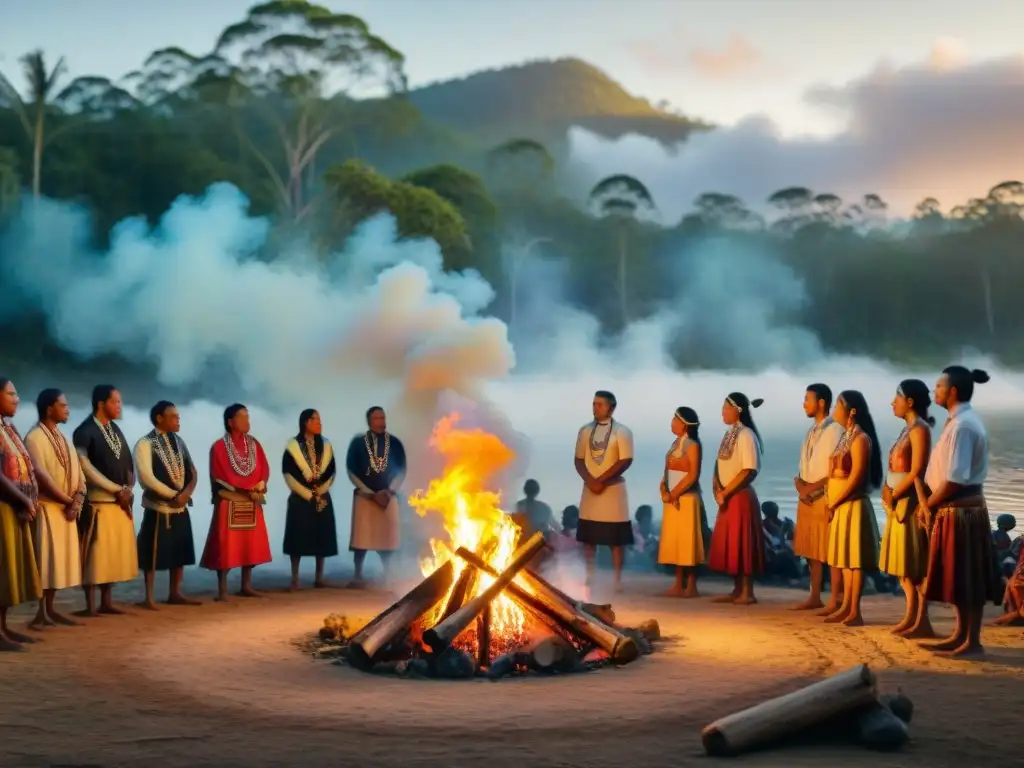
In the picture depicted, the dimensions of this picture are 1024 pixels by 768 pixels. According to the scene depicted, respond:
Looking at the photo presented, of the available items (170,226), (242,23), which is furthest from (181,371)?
(242,23)

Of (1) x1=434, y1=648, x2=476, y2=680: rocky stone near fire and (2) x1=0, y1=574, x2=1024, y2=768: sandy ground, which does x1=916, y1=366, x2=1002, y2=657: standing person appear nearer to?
(2) x1=0, y1=574, x2=1024, y2=768: sandy ground

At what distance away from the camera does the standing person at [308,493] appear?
43.9 feet

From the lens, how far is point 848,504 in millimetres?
11352

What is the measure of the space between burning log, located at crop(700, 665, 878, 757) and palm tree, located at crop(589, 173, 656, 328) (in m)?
38.7

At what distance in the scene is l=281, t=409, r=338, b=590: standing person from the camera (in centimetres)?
1338

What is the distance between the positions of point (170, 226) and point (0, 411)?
84.4 feet

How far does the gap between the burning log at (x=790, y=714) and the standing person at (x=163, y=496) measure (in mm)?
6431

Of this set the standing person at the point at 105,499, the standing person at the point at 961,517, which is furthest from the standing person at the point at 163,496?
the standing person at the point at 961,517

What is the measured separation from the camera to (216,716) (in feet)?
25.7

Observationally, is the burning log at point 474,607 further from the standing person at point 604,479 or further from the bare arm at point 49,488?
the bare arm at point 49,488

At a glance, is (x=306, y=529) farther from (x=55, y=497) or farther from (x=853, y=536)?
(x=853, y=536)

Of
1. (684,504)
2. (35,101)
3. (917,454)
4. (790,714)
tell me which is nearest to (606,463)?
(684,504)

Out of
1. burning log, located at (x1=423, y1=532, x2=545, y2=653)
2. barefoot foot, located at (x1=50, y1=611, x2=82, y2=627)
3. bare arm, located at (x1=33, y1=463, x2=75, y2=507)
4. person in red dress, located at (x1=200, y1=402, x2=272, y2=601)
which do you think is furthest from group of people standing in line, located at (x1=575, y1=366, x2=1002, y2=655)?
bare arm, located at (x1=33, y1=463, x2=75, y2=507)

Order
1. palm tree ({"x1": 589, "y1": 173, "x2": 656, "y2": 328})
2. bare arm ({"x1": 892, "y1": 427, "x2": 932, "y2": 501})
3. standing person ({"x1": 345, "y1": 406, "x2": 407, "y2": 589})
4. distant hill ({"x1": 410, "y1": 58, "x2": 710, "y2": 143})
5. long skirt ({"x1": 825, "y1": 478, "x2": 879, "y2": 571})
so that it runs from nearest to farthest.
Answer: bare arm ({"x1": 892, "y1": 427, "x2": 932, "y2": 501}) → long skirt ({"x1": 825, "y1": 478, "x2": 879, "y2": 571}) → standing person ({"x1": 345, "y1": 406, "x2": 407, "y2": 589}) → palm tree ({"x1": 589, "y1": 173, "x2": 656, "y2": 328}) → distant hill ({"x1": 410, "y1": 58, "x2": 710, "y2": 143})
